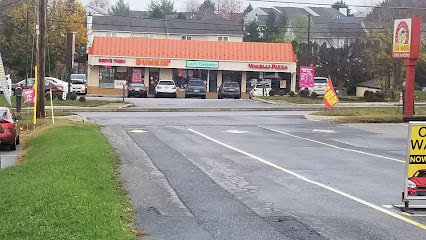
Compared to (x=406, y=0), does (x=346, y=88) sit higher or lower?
lower

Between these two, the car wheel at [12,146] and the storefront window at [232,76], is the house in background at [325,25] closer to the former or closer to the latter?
the storefront window at [232,76]

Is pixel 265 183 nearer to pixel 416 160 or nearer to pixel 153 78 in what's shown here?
pixel 416 160

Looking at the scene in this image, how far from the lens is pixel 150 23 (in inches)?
3342

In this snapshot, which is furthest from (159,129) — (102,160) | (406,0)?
(406,0)

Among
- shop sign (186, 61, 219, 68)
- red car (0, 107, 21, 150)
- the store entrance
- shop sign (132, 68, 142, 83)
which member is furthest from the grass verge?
the store entrance

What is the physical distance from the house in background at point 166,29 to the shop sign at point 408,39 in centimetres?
5151

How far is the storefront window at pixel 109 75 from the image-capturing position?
5853cm

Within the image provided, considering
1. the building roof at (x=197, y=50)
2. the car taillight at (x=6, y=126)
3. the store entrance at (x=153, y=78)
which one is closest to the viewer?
the car taillight at (x=6, y=126)

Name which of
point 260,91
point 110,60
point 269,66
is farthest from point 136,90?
point 269,66

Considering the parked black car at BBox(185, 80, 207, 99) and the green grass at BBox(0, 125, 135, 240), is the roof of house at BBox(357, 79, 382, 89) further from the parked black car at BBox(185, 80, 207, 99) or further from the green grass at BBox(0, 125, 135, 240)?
the green grass at BBox(0, 125, 135, 240)

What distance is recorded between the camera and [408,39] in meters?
29.3

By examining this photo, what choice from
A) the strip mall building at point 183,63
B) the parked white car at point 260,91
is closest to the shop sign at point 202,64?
the strip mall building at point 183,63

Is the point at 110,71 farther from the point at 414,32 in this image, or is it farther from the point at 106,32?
the point at 414,32

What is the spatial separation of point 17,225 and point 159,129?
1667 centimetres
